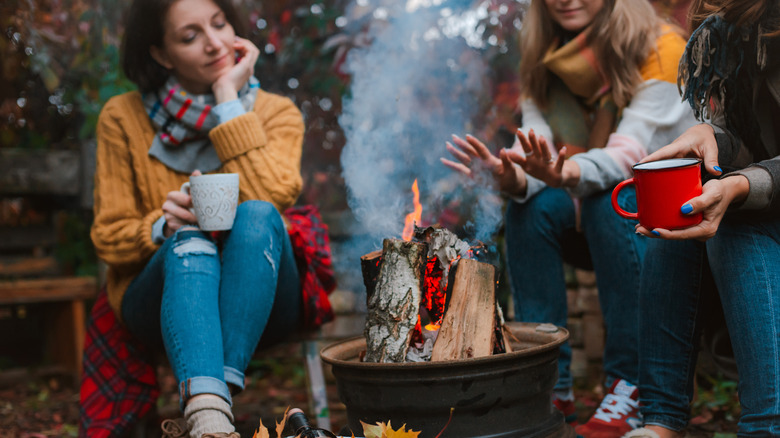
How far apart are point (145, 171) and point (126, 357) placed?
2.12ft

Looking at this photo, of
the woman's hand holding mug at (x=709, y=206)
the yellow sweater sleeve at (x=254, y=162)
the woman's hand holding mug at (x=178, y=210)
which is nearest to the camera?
the woman's hand holding mug at (x=709, y=206)

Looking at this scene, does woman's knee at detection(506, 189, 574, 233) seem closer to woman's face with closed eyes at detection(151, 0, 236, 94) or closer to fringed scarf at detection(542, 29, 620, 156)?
fringed scarf at detection(542, 29, 620, 156)

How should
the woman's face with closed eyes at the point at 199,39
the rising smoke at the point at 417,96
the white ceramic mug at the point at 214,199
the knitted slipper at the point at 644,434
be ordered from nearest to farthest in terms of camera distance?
the knitted slipper at the point at 644,434 → the white ceramic mug at the point at 214,199 → the woman's face with closed eyes at the point at 199,39 → the rising smoke at the point at 417,96

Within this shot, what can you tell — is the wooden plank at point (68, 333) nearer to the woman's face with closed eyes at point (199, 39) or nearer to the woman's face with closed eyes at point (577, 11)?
the woman's face with closed eyes at point (199, 39)

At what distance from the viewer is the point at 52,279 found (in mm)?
3625

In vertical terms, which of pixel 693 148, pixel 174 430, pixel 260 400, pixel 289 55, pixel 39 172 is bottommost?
pixel 260 400

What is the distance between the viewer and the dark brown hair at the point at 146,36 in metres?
2.39

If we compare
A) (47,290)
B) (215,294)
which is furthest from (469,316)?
(47,290)

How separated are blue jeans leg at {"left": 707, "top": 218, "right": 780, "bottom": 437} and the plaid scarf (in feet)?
5.39

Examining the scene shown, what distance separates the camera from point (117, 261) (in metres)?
2.19

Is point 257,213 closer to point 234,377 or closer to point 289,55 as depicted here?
point 234,377

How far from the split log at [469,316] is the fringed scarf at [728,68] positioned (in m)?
0.67

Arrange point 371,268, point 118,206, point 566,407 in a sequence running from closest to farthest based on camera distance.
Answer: point 371,268 < point 566,407 < point 118,206

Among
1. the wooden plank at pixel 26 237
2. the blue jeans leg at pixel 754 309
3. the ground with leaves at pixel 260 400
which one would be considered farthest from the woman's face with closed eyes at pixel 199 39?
the wooden plank at pixel 26 237
